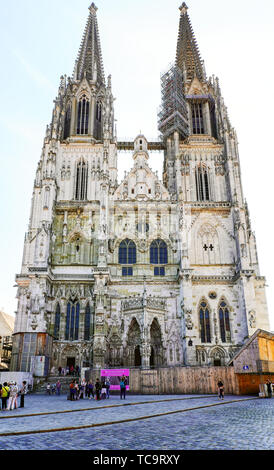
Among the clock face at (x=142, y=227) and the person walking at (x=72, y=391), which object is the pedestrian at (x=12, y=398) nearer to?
the person walking at (x=72, y=391)

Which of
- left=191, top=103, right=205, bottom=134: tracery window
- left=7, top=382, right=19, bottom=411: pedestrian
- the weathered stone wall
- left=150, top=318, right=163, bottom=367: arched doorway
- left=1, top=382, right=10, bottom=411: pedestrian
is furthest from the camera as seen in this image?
left=191, top=103, right=205, bottom=134: tracery window

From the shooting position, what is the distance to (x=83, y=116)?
44.0 meters

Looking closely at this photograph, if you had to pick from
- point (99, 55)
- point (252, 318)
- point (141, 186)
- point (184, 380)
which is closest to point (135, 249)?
point (141, 186)

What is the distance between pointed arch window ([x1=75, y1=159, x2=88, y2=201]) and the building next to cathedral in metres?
0.12

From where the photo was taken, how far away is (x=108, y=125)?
41.5 metres

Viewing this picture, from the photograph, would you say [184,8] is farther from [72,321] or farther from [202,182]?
[72,321]

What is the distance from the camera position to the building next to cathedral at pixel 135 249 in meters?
31.7

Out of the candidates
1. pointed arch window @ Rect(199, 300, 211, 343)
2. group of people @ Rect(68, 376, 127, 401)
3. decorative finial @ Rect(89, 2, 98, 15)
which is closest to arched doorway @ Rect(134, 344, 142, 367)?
pointed arch window @ Rect(199, 300, 211, 343)

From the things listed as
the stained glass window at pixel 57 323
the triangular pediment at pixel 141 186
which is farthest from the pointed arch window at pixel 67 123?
the stained glass window at pixel 57 323

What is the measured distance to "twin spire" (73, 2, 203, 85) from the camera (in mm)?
47781

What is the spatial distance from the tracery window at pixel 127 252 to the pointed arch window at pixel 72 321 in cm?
628

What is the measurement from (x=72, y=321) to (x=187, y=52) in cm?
4170

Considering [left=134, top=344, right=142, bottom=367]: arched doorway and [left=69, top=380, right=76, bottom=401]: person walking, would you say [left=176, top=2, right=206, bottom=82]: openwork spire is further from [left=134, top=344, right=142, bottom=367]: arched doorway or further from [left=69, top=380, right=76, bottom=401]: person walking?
[left=69, top=380, right=76, bottom=401]: person walking
